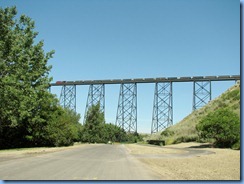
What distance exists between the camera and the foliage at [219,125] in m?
23.7

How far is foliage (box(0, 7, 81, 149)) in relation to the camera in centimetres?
2520

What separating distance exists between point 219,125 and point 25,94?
15.5m

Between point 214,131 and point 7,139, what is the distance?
19.0m

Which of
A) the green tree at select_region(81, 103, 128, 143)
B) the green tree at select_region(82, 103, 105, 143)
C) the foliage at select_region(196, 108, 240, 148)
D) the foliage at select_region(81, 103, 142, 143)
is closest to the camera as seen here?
the foliage at select_region(196, 108, 240, 148)

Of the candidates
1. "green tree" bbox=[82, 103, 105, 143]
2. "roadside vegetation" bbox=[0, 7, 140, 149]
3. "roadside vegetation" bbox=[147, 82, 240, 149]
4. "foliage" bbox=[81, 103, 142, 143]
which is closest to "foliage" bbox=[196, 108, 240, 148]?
"roadside vegetation" bbox=[147, 82, 240, 149]

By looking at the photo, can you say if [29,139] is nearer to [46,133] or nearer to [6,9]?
[46,133]

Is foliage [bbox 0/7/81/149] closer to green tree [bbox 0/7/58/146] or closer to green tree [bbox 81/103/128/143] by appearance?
green tree [bbox 0/7/58/146]

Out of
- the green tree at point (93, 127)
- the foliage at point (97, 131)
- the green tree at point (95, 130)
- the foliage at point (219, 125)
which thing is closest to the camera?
the foliage at point (219, 125)

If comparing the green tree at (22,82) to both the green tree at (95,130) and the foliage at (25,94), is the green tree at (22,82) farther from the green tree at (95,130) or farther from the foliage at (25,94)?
the green tree at (95,130)

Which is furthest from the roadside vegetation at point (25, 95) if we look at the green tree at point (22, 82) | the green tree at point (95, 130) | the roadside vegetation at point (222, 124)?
the green tree at point (95, 130)

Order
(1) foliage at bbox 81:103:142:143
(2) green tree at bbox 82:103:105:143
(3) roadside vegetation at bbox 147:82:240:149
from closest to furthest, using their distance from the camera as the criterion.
A: (3) roadside vegetation at bbox 147:82:240:149, (1) foliage at bbox 81:103:142:143, (2) green tree at bbox 82:103:105:143

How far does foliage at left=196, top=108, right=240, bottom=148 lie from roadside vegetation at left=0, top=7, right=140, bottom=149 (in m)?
14.1

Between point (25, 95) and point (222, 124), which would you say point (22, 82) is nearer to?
point (25, 95)

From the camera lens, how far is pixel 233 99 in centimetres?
2047
